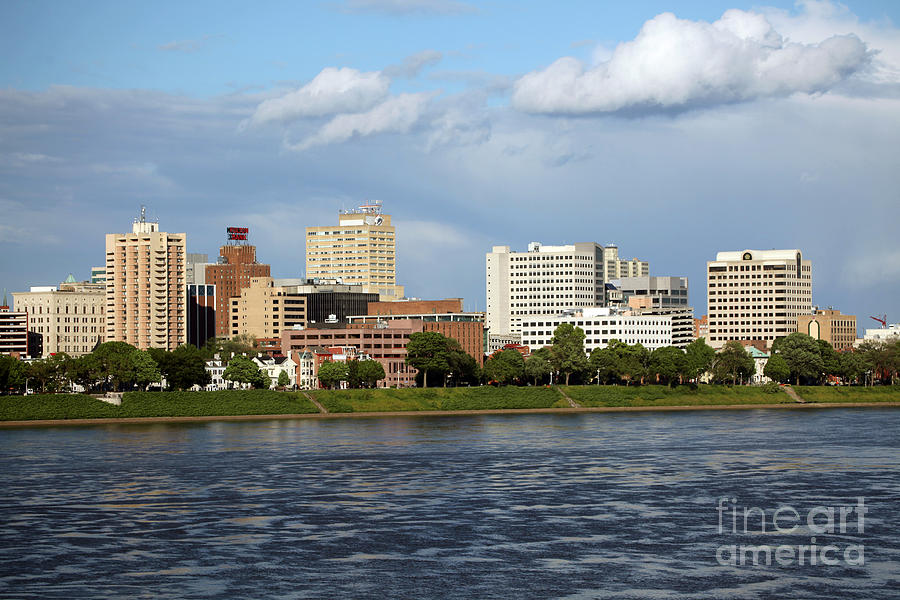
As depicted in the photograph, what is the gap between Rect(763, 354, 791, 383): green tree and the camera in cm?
19100

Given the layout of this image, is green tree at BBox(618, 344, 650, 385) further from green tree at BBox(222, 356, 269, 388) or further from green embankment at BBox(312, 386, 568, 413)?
green tree at BBox(222, 356, 269, 388)

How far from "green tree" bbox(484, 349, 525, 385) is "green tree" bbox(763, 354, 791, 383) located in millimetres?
38405

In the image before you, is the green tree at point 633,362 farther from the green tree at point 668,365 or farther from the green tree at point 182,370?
the green tree at point 182,370

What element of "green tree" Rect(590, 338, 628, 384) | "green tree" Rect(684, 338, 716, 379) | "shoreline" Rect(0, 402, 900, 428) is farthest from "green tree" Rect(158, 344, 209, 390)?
"green tree" Rect(684, 338, 716, 379)

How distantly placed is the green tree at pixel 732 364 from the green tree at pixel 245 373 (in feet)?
224

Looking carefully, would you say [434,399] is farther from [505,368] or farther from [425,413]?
[505,368]

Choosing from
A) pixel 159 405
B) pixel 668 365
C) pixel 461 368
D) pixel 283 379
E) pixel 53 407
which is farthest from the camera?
pixel 461 368

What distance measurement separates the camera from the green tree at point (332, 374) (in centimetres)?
17888

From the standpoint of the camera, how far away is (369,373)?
7106 inches

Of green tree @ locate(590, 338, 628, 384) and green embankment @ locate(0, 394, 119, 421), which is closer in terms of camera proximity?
green embankment @ locate(0, 394, 119, 421)

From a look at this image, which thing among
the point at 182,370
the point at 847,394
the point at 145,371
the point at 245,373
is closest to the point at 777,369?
→ the point at 847,394

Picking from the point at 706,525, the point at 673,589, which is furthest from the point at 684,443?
the point at 673,589

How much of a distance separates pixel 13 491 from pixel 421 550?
1274 inches

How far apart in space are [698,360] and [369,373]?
47.6 metres
